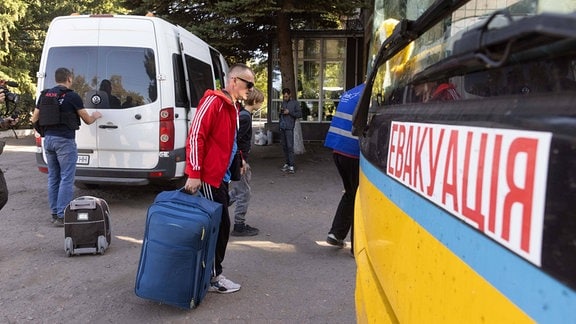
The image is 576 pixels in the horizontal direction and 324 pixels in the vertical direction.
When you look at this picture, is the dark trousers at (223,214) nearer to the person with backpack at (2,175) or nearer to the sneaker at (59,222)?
the person with backpack at (2,175)

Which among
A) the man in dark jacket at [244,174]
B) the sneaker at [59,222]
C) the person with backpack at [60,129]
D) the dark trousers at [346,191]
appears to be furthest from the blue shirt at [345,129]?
the sneaker at [59,222]

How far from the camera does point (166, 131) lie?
20.9 feet

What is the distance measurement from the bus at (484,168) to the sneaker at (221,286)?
7.96 feet

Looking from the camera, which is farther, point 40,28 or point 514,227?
point 40,28

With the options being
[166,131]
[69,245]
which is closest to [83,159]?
[166,131]

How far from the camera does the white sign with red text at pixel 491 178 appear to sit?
74 centimetres

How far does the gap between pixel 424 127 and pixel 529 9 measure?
1.24 feet

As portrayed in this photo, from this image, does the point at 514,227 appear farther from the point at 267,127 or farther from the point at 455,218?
the point at 267,127

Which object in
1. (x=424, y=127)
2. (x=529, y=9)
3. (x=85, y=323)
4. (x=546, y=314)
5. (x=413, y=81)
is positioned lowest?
(x=85, y=323)

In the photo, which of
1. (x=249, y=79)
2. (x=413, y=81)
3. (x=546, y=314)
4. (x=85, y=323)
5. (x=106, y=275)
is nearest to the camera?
(x=546, y=314)

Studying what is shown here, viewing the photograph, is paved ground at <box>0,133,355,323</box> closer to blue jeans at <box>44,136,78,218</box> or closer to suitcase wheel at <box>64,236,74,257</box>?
suitcase wheel at <box>64,236,74,257</box>

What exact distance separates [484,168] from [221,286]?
127 inches

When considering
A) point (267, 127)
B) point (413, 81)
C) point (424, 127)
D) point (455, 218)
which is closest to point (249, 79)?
point (413, 81)

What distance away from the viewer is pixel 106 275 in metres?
4.19
